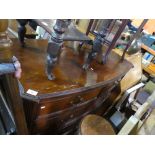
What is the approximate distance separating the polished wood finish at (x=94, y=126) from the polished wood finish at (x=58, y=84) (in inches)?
3.9

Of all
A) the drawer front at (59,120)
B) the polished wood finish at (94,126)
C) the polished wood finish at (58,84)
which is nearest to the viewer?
the polished wood finish at (58,84)

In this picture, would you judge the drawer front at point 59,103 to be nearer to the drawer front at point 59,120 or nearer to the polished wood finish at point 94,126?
the drawer front at point 59,120

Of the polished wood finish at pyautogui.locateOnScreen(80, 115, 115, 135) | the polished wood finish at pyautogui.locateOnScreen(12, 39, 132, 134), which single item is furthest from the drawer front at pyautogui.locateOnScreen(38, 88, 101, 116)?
the polished wood finish at pyautogui.locateOnScreen(80, 115, 115, 135)

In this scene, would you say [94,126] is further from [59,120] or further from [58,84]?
[58,84]

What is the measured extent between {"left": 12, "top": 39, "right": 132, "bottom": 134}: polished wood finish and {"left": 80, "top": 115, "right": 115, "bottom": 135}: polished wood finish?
3.9 inches

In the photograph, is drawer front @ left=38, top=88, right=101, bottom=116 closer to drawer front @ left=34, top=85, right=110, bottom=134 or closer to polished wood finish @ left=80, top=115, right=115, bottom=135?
drawer front @ left=34, top=85, right=110, bottom=134

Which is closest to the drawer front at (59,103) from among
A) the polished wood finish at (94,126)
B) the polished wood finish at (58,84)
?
Answer: the polished wood finish at (58,84)

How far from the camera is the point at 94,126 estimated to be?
1.39 metres

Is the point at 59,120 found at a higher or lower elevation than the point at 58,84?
lower

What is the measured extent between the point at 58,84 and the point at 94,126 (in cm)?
56

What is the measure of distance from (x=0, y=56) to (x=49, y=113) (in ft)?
2.36

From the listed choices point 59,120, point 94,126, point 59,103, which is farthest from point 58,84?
point 94,126

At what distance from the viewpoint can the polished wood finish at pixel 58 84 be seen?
0.96 metres
